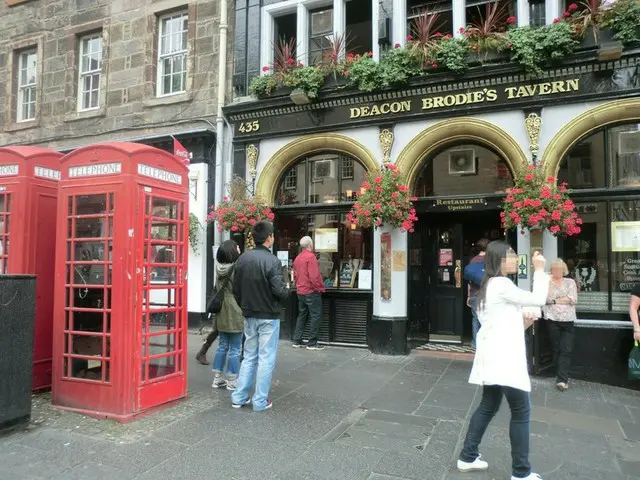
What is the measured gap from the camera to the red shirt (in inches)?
353

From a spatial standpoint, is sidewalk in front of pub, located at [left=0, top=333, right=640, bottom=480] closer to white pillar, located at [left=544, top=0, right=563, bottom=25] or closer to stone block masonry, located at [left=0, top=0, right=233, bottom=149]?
white pillar, located at [left=544, top=0, right=563, bottom=25]

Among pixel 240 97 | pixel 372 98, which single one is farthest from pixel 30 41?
pixel 372 98

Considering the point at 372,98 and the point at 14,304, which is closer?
the point at 14,304

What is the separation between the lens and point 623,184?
7570 millimetres

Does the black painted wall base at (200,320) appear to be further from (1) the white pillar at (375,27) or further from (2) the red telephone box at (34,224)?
(1) the white pillar at (375,27)

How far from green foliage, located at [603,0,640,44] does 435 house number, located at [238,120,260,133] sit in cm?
636

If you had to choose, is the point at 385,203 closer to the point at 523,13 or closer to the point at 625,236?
the point at 625,236

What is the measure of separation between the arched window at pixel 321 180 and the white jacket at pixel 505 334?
19.3ft

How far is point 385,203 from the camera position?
819cm

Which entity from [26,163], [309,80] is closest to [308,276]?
[309,80]

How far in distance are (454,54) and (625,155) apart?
309cm

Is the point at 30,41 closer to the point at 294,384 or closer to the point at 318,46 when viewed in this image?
the point at 318,46

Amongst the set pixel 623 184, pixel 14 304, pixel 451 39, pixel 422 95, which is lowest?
pixel 14 304

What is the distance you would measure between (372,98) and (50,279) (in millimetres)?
6089
